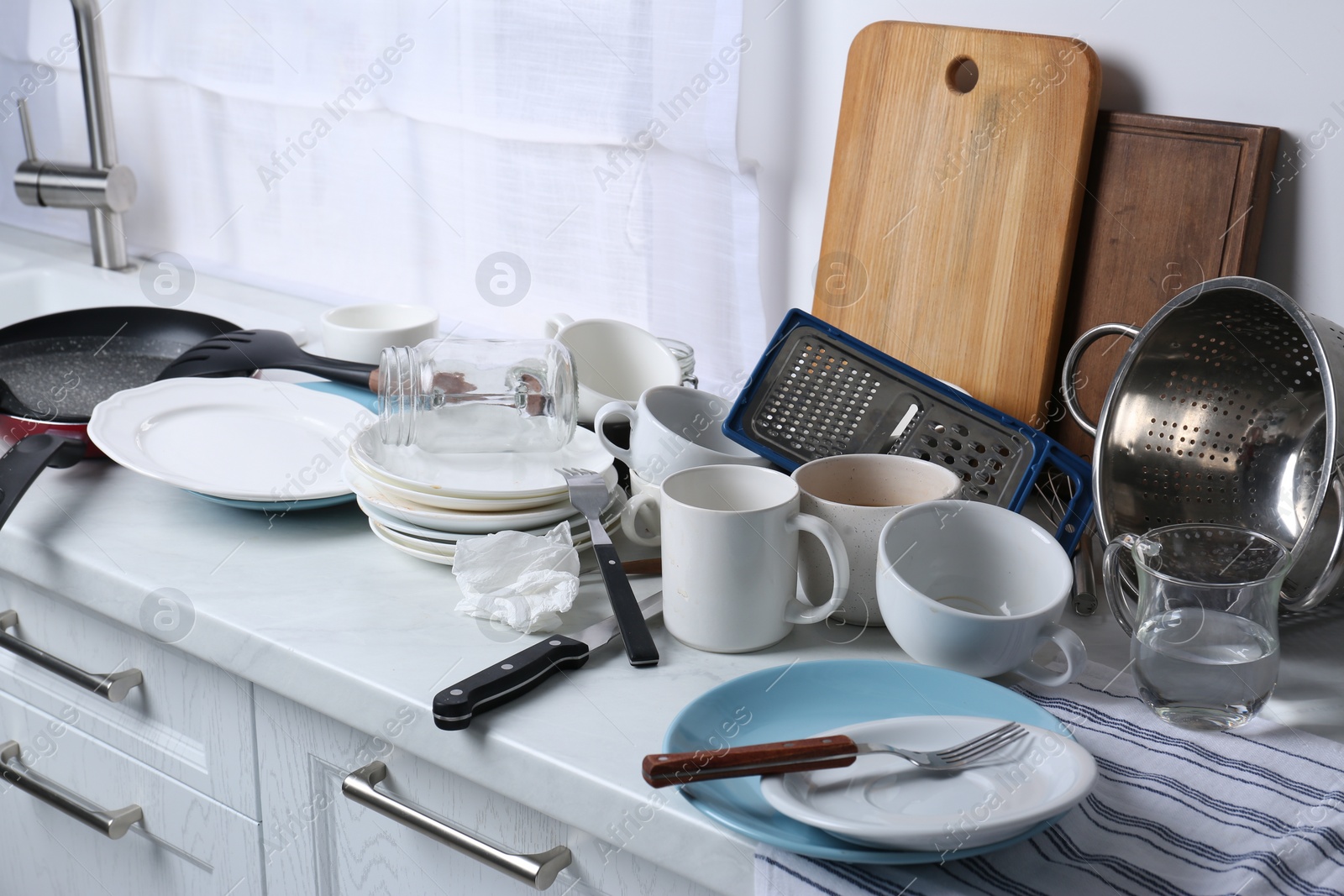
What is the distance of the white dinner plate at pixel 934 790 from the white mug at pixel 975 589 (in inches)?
2.6

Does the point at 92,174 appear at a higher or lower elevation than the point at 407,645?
higher

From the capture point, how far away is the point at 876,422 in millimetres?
846

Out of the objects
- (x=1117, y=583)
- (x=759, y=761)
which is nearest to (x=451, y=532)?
(x=759, y=761)

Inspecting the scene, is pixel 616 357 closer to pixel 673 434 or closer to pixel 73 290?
pixel 673 434

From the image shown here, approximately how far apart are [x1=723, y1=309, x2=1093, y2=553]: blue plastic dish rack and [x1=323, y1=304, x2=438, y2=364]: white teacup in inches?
17.4

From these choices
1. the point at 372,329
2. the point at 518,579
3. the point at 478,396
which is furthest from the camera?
the point at 372,329

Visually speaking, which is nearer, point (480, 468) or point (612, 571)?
point (612, 571)

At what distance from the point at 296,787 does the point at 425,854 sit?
126mm

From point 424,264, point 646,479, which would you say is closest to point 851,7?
point 646,479

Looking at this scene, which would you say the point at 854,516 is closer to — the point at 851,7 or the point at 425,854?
the point at 425,854

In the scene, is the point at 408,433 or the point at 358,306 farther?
the point at 358,306

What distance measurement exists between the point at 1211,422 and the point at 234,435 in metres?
0.83

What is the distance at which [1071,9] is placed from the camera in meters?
0.92

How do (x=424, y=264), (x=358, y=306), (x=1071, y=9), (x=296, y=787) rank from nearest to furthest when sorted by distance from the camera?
(x=296, y=787) → (x=1071, y=9) → (x=358, y=306) → (x=424, y=264)
